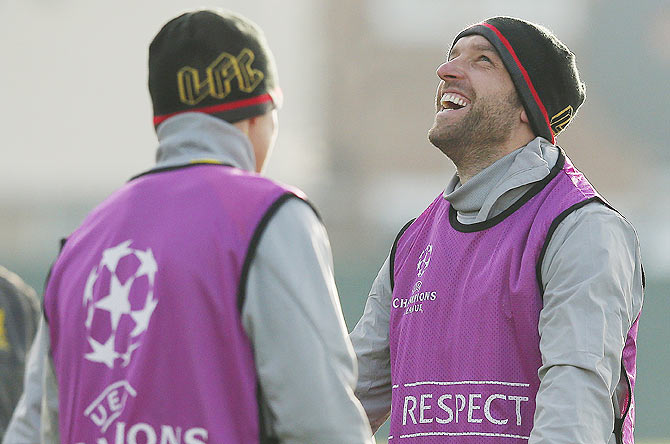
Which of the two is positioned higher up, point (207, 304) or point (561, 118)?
point (561, 118)

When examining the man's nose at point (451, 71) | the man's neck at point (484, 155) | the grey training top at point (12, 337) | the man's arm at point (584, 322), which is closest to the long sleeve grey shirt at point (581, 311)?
the man's arm at point (584, 322)

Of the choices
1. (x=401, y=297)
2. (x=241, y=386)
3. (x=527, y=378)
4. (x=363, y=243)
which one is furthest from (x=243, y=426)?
(x=363, y=243)

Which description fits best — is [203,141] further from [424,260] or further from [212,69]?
[424,260]

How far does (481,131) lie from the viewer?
12.2 feet

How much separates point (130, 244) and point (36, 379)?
405mm

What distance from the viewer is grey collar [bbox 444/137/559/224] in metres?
3.57

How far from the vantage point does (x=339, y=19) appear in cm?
4200

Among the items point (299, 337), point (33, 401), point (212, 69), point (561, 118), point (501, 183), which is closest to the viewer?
point (299, 337)

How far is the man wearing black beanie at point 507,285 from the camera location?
126 inches

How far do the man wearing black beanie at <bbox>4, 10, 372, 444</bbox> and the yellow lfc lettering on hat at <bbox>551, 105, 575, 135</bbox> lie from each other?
1.36 metres

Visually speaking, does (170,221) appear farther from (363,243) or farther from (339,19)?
(339,19)

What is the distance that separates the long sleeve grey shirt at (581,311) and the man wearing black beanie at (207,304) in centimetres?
72


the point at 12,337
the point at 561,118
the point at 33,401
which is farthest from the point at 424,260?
the point at 12,337

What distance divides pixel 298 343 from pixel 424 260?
4.32 feet
